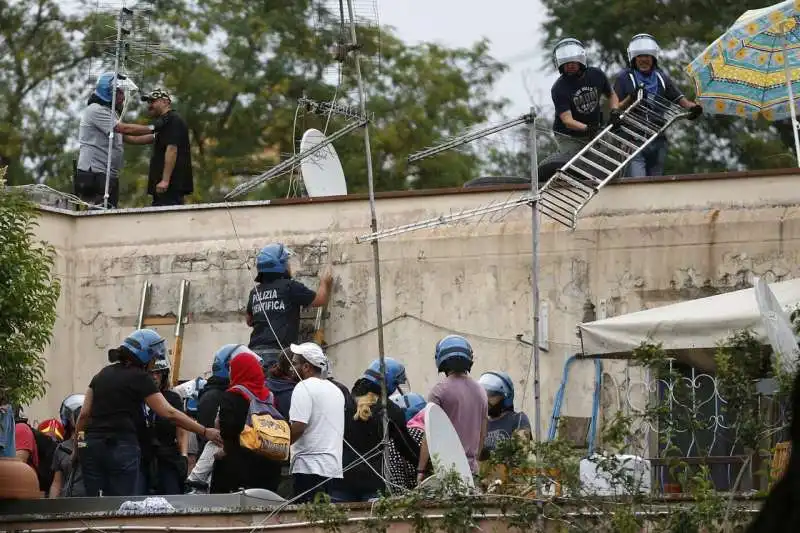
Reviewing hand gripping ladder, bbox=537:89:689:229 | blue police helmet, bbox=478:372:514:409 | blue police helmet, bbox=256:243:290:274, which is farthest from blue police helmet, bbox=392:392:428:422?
hand gripping ladder, bbox=537:89:689:229

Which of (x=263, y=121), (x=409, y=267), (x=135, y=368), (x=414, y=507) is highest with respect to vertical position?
(x=263, y=121)

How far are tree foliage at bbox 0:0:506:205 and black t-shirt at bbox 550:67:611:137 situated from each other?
50.8 feet

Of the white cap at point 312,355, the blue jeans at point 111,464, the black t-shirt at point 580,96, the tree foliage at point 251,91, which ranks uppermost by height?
the tree foliage at point 251,91

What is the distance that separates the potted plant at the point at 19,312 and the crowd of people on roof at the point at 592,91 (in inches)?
205

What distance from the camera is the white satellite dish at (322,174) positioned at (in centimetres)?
1886

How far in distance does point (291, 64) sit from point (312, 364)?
2302 centimetres

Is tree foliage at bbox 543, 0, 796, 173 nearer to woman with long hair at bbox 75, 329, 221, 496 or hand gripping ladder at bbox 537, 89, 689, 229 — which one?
hand gripping ladder at bbox 537, 89, 689, 229

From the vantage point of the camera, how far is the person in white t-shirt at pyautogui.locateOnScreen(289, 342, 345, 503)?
1296cm

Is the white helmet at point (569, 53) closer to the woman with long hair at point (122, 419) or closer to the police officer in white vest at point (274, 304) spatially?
the police officer in white vest at point (274, 304)

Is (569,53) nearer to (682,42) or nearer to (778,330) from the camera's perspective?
(778,330)

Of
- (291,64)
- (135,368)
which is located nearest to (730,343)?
(135,368)

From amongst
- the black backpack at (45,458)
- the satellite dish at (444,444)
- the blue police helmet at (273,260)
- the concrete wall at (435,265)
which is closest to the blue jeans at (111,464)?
the black backpack at (45,458)

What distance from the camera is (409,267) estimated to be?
59.6 ft

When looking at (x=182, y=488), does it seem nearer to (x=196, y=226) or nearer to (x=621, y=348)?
(x=621, y=348)
